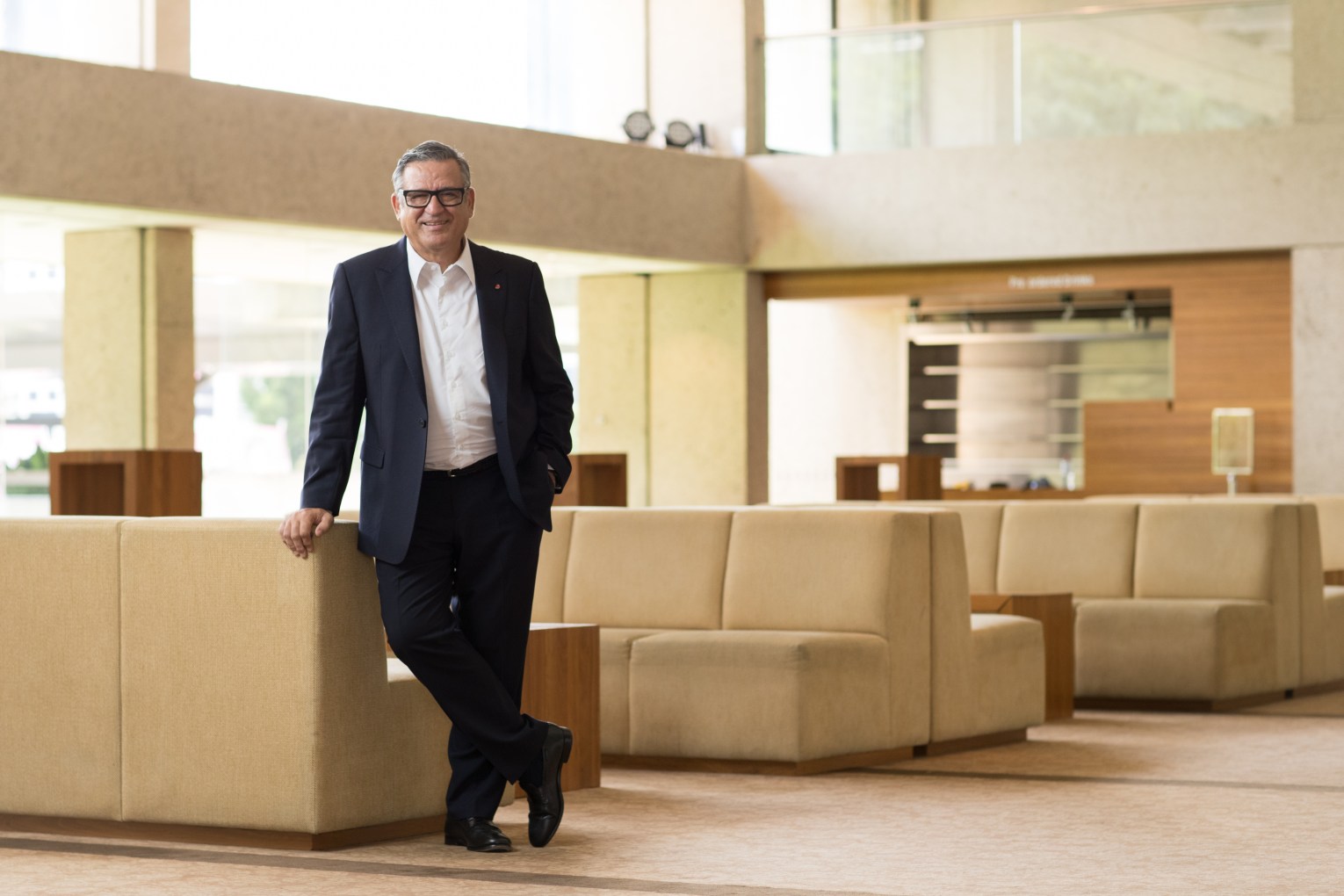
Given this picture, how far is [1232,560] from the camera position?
8305mm

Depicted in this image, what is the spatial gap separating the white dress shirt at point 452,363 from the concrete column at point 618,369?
10.7 meters

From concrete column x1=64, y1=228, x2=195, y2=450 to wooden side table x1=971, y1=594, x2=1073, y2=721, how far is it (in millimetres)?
5908

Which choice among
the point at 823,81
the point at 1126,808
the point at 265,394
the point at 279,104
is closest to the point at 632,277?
the point at 823,81

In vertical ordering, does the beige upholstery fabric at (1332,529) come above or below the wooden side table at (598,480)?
below

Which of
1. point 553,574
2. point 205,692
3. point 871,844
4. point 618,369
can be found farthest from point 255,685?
point 618,369

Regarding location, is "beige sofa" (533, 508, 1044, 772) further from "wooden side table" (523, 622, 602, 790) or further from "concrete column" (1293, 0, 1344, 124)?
"concrete column" (1293, 0, 1344, 124)

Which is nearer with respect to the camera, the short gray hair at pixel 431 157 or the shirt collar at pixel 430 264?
the short gray hair at pixel 431 157

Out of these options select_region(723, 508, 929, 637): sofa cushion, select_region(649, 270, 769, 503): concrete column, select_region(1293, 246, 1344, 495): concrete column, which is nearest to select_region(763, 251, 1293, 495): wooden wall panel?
select_region(1293, 246, 1344, 495): concrete column

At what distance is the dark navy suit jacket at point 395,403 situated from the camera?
435 centimetres

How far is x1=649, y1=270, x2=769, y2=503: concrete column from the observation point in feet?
49.4

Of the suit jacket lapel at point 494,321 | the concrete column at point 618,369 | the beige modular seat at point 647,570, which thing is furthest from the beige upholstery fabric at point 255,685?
the concrete column at point 618,369

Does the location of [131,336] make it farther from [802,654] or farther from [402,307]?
[402,307]

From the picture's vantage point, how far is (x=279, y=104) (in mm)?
11492

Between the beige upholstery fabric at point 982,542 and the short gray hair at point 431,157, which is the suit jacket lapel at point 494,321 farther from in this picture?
the beige upholstery fabric at point 982,542
